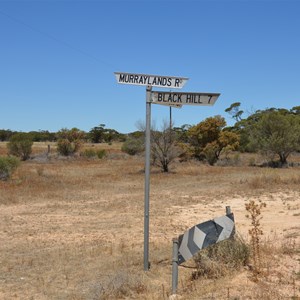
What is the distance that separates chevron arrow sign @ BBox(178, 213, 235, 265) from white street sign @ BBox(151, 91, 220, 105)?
5.38ft

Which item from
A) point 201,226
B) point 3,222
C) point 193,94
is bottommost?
point 3,222

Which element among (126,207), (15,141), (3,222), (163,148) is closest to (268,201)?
(126,207)

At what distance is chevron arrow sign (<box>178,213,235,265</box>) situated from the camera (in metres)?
5.03

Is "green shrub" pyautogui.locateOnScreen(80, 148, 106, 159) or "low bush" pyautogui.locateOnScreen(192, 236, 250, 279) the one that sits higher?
"green shrub" pyautogui.locateOnScreen(80, 148, 106, 159)

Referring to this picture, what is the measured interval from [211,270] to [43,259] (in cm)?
324

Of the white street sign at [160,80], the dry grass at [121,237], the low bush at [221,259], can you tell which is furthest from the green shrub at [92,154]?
the low bush at [221,259]

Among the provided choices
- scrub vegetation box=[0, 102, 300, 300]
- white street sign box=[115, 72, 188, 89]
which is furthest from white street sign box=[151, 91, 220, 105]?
scrub vegetation box=[0, 102, 300, 300]

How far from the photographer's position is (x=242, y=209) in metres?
12.5

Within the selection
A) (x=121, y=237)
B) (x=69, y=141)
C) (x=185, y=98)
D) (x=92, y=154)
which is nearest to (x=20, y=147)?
(x=69, y=141)

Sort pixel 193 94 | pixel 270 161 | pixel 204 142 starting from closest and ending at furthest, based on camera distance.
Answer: pixel 193 94 < pixel 270 161 < pixel 204 142

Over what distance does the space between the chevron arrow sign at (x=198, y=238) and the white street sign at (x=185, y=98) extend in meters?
1.64

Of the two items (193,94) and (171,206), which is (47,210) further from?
(193,94)

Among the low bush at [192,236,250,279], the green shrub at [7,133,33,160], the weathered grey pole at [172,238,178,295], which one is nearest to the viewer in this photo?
the weathered grey pole at [172,238,178,295]

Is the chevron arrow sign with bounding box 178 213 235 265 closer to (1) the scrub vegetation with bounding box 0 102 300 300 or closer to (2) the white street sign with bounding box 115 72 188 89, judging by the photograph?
(1) the scrub vegetation with bounding box 0 102 300 300
